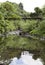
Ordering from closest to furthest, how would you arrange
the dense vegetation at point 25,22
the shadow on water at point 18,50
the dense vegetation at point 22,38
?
the shadow on water at point 18,50 → the dense vegetation at point 22,38 → the dense vegetation at point 25,22

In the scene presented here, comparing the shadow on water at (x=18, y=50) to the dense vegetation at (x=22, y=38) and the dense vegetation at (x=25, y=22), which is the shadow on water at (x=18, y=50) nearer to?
the dense vegetation at (x=22, y=38)

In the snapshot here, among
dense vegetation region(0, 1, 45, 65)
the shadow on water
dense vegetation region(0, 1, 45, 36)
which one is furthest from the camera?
dense vegetation region(0, 1, 45, 36)

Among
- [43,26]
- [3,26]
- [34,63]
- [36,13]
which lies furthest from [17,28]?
[34,63]

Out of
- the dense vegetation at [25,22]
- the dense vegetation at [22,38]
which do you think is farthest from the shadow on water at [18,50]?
the dense vegetation at [25,22]

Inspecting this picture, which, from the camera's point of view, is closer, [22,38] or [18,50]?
[18,50]

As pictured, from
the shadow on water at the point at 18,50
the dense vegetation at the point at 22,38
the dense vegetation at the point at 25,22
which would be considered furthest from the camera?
the dense vegetation at the point at 25,22

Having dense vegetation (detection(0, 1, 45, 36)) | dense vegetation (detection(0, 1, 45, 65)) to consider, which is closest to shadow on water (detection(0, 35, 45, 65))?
dense vegetation (detection(0, 1, 45, 65))

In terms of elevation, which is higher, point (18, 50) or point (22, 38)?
point (18, 50)

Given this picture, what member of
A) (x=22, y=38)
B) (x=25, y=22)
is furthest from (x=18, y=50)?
(x=25, y=22)

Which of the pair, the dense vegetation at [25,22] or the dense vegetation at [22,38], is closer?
the dense vegetation at [22,38]

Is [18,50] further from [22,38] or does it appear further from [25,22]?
[25,22]

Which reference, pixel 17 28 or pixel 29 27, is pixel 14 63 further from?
pixel 17 28

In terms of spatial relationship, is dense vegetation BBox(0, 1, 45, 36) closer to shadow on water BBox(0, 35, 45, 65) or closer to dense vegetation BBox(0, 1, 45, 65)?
dense vegetation BBox(0, 1, 45, 65)

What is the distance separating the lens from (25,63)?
1758 centimetres
